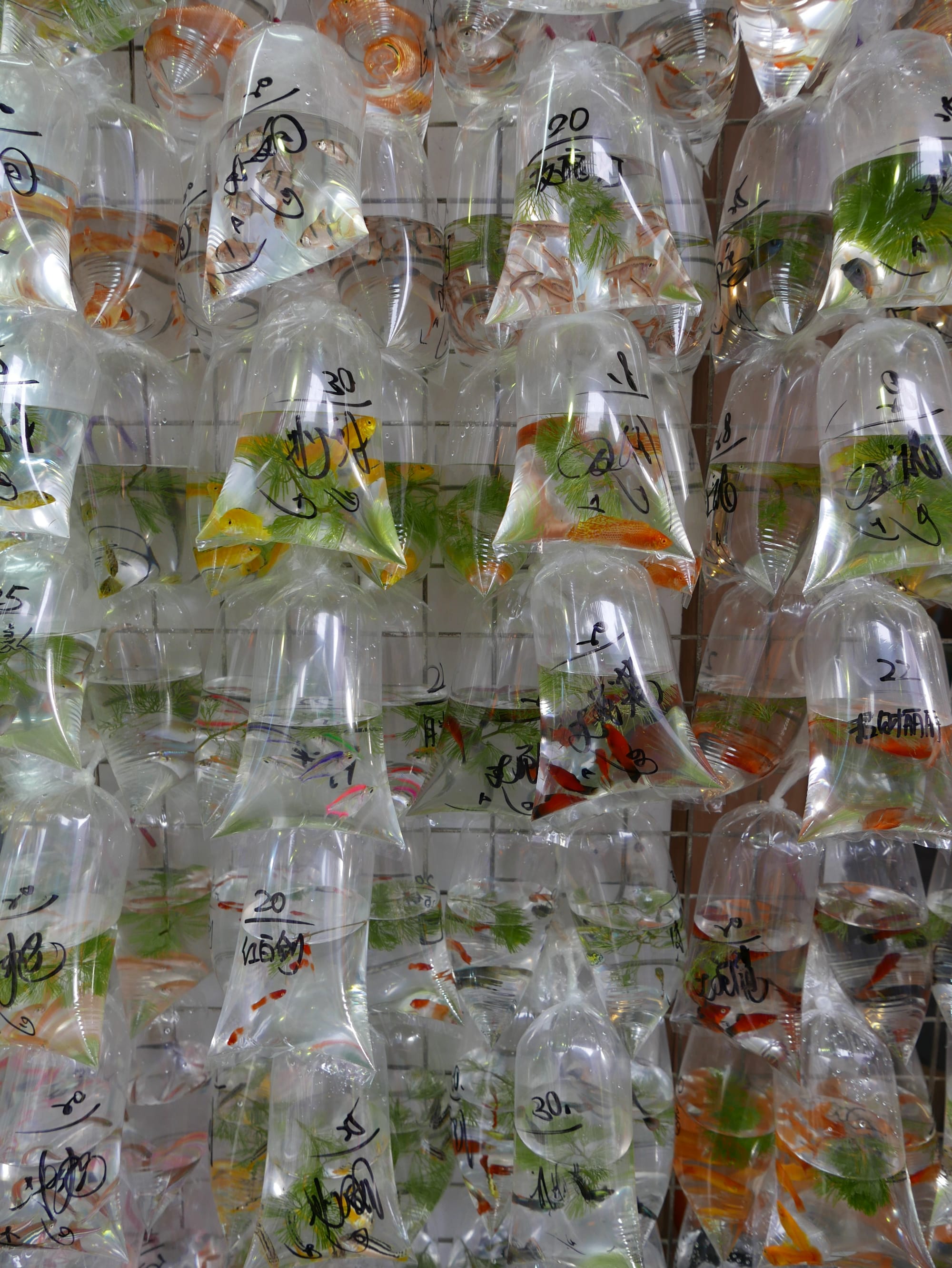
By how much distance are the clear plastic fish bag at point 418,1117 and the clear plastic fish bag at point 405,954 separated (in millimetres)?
23

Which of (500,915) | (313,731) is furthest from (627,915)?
(313,731)

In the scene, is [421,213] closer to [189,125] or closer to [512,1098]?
[189,125]

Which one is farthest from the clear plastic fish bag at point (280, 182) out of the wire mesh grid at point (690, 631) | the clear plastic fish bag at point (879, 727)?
the clear plastic fish bag at point (879, 727)

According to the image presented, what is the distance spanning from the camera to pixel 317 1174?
81cm

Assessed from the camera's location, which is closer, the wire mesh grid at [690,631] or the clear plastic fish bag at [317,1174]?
the clear plastic fish bag at [317,1174]

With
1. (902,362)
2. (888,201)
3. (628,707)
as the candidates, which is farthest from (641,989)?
(888,201)

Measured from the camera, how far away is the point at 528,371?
0.81 metres

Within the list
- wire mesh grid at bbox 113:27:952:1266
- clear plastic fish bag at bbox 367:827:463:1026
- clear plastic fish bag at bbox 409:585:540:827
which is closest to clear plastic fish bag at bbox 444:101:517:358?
wire mesh grid at bbox 113:27:952:1266

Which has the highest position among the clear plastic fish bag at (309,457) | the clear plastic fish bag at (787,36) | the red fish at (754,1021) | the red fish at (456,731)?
the clear plastic fish bag at (787,36)

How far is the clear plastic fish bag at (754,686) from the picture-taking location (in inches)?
34.5

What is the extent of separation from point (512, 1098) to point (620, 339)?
2.10 feet

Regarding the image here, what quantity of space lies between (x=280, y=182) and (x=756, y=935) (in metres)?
0.70

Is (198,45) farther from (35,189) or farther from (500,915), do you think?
(500,915)

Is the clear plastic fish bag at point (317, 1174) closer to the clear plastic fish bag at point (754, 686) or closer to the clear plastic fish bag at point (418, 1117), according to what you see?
the clear plastic fish bag at point (418, 1117)
